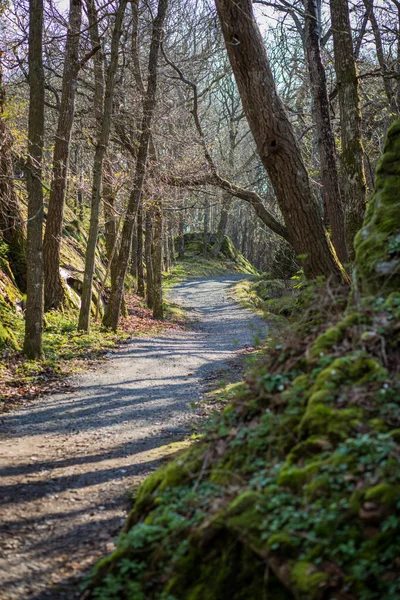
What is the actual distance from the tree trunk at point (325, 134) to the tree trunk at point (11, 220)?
322 inches

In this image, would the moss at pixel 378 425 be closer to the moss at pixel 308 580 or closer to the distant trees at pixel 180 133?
the moss at pixel 308 580

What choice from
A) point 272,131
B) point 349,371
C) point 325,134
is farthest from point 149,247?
point 349,371

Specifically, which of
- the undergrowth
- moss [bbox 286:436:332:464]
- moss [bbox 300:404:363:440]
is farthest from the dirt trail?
moss [bbox 300:404:363:440]

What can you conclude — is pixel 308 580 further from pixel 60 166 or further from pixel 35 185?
pixel 60 166

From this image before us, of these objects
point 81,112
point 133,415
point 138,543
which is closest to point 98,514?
point 138,543

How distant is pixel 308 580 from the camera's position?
245 centimetres

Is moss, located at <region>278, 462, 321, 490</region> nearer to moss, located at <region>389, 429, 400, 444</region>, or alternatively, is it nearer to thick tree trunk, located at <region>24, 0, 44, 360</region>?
moss, located at <region>389, 429, 400, 444</region>

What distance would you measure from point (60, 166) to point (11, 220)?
7.02ft

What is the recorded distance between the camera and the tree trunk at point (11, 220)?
13.7 meters

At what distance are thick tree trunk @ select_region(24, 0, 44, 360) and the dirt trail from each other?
1305mm

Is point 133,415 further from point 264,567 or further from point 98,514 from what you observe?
point 264,567

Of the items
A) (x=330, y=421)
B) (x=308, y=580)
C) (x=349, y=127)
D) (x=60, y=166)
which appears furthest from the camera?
(x=60, y=166)

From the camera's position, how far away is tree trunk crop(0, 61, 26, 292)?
1372cm

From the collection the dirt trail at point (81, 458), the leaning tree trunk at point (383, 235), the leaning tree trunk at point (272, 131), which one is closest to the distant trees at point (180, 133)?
the leaning tree trunk at point (272, 131)
